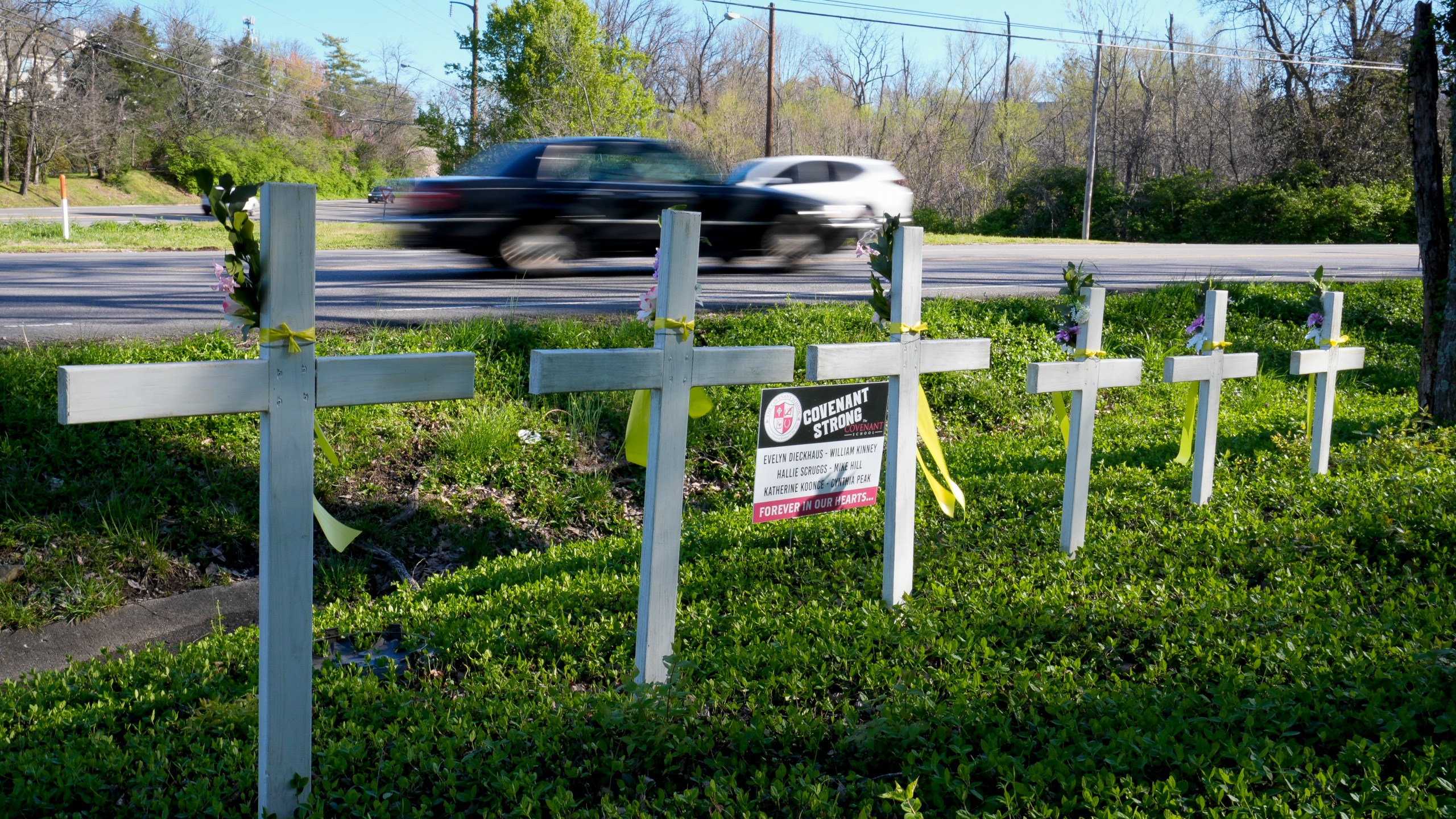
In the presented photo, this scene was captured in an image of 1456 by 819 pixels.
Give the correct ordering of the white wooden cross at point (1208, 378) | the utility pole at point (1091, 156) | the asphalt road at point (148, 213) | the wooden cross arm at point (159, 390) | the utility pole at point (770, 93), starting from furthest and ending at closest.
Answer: the utility pole at point (1091, 156) < the utility pole at point (770, 93) < the asphalt road at point (148, 213) < the white wooden cross at point (1208, 378) < the wooden cross arm at point (159, 390)

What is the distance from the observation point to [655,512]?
10.9 ft

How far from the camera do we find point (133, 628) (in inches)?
184

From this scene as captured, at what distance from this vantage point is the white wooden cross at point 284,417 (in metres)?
2.48

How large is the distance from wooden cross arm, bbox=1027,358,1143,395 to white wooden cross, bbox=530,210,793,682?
1806 millimetres

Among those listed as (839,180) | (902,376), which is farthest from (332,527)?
(839,180)

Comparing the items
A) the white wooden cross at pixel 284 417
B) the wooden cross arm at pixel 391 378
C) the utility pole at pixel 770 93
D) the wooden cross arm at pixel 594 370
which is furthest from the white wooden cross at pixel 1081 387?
the utility pole at pixel 770 93

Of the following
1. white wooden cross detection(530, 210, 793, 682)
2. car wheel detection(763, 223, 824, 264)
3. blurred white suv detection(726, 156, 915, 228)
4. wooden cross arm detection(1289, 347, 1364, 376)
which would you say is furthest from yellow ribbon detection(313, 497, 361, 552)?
blurred white suv detection(726, 156, 915, 228)

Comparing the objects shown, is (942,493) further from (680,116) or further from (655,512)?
(680,116)

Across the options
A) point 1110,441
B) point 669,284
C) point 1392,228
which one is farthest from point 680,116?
point 669,284

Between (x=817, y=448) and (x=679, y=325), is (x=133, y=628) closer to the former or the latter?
(x=679, y=325)

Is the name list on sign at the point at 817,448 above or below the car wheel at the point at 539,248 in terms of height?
below

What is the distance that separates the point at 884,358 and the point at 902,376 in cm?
16

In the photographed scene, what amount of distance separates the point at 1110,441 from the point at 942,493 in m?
2.93

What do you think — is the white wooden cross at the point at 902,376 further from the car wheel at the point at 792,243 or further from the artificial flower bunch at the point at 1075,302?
the car wheel at the point at 792,243
